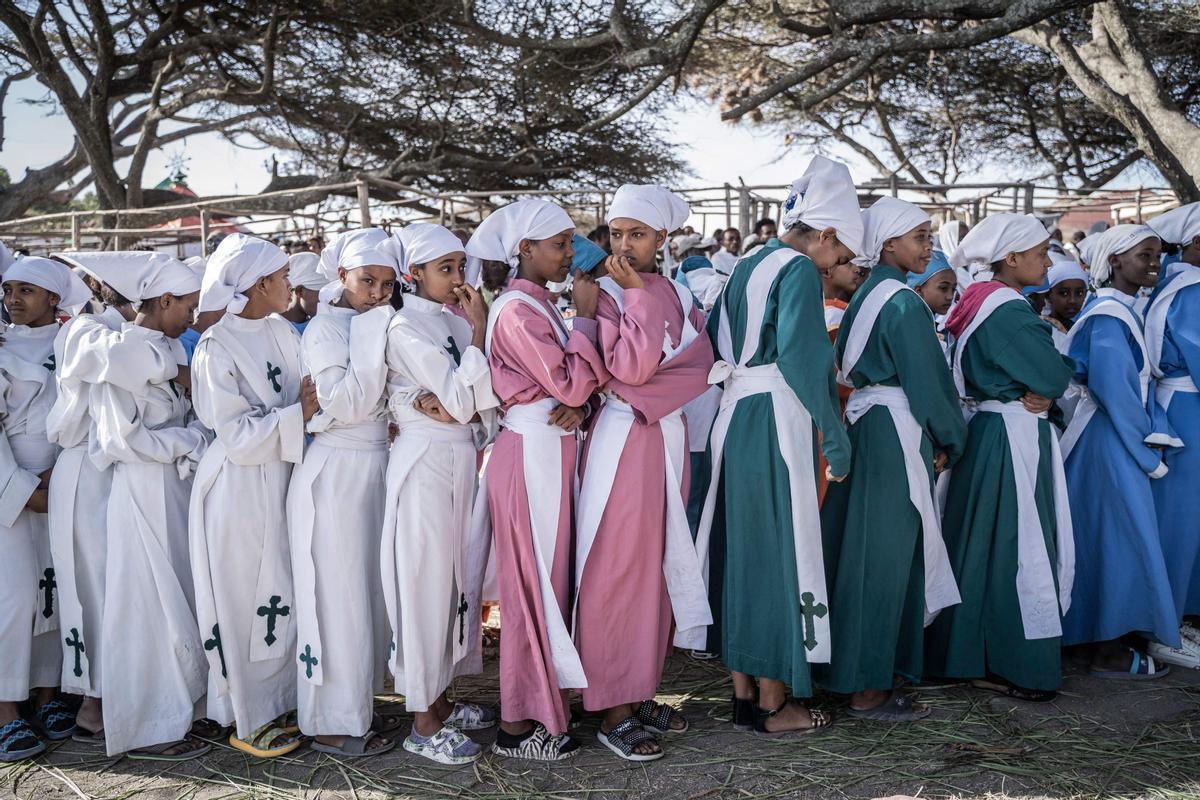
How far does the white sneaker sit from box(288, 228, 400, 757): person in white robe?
353 cm

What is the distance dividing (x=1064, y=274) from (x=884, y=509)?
7.04 ft

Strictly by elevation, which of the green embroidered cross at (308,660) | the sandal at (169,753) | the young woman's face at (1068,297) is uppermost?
the young woman's face at (1068,297)

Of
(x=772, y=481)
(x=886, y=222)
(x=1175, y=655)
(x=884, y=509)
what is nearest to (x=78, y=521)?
(x=772, y=481)

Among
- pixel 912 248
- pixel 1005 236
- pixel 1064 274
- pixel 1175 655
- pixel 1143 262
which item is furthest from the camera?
pixel 1064 274

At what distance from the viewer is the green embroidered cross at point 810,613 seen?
390 cm

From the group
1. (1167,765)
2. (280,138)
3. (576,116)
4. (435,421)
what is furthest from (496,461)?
(280,138)

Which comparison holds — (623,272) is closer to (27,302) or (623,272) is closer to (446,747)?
(446,747)

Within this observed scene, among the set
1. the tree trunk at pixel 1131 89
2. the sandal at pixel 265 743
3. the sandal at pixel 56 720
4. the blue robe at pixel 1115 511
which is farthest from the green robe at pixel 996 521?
the tree trunk at pixel 1131 89

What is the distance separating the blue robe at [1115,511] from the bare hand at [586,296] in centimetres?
249

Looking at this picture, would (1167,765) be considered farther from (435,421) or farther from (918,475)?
(435,421)

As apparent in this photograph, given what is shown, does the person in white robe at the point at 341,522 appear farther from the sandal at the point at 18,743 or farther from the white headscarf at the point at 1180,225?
the white headscarf at the point at 1180,225

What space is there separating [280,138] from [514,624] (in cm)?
1893

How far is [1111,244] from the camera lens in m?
5.18

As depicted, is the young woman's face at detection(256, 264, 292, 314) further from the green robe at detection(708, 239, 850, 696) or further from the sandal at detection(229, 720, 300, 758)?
the green robe at detection(708, 239, 850, 696)
